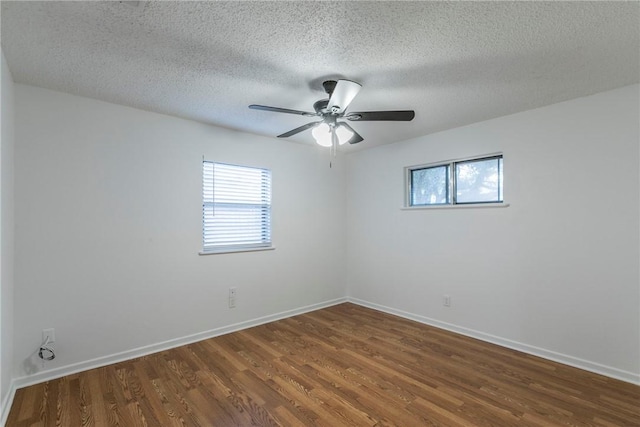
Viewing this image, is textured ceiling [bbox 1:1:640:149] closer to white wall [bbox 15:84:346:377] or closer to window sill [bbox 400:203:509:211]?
white wall [bbox 15:84:346:377]

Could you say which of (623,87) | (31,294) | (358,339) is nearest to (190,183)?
(31,294)

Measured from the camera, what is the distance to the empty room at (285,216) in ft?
6.08

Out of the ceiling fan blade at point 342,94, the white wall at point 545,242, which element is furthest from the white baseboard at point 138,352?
the ceiling fan blade at point 342,94

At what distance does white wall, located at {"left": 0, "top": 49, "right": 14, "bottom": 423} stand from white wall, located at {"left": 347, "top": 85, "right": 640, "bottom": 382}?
377 centimetres

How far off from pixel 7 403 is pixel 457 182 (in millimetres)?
4382

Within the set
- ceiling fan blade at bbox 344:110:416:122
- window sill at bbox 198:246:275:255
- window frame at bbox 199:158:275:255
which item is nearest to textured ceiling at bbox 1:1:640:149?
ceiling fan blade at bbox 344:110:416:122

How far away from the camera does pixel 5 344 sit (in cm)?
210

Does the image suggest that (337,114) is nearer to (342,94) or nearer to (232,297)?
(342,94)

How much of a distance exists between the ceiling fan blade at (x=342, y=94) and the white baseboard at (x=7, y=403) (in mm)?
2929

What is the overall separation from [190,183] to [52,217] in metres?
1.17

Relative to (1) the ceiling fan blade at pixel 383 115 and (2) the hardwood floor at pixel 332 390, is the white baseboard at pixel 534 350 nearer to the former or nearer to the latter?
(2) the hardwood floor at pixel 332 390

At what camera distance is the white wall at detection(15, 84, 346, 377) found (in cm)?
248

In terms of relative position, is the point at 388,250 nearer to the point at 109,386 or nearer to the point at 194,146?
the point at 194,146

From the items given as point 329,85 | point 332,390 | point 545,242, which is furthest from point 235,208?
point 545,242
